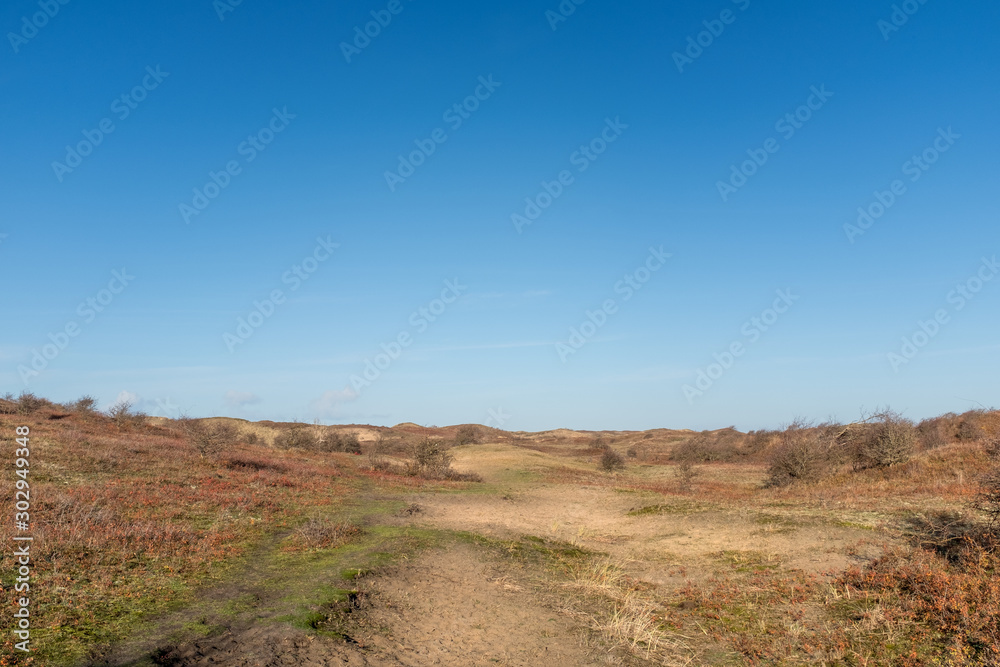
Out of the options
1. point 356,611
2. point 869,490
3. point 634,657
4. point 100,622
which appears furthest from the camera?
point 869,490

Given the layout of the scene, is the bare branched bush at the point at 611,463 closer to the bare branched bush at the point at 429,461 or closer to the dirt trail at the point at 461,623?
the bare branched bush at the point at 429,461

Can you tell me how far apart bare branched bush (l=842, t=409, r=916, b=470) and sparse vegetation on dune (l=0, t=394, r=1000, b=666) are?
114 millimetres

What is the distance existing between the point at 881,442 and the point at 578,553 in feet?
65.7

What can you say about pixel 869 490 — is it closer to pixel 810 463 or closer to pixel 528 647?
pixel 810 463

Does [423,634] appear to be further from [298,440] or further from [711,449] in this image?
[711,449]

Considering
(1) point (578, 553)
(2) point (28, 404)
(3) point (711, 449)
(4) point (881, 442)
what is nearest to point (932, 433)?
(4) point (881, 442)

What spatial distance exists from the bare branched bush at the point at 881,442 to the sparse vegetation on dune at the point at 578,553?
0.38ft

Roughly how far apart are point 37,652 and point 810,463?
3137 cm

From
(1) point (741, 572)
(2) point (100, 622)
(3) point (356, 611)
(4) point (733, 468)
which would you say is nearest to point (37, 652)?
(2) point (100, 622)

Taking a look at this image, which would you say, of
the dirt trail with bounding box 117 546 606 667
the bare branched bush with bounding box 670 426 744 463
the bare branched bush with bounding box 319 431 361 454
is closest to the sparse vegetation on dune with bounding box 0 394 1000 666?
the dirt trail with bounding box 117 546 606 667

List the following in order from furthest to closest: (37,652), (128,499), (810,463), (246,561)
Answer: (810,463), (128,499), (246,561), (37,652)

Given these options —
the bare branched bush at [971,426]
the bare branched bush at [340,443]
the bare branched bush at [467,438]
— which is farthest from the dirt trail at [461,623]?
the bare branched bush at [467,438]

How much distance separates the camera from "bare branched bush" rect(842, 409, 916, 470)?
25.9m

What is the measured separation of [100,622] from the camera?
7.88m
